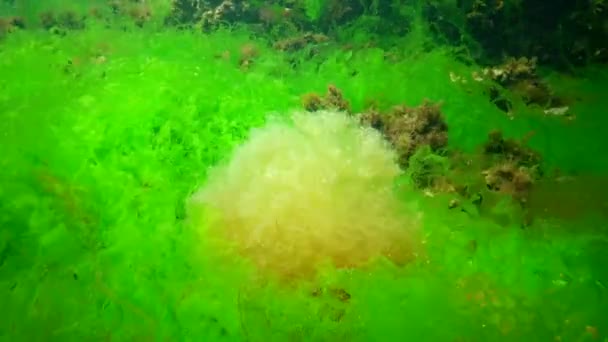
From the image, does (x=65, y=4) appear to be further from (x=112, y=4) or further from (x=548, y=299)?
(x=548, y=299)

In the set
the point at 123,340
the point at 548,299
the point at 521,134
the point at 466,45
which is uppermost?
the point at 466,45

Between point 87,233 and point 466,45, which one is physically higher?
point 466,45

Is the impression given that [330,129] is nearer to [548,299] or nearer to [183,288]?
[183,288]

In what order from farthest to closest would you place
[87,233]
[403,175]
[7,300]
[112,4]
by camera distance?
[112,4] < [403,175] < [87,233] < [7,300]

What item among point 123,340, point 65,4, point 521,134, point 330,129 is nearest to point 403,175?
point 330,129

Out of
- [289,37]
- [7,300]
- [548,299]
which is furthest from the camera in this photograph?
[289,37]

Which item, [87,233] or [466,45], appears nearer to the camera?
[87,233]

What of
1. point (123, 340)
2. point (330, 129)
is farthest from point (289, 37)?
point (123, 340)
